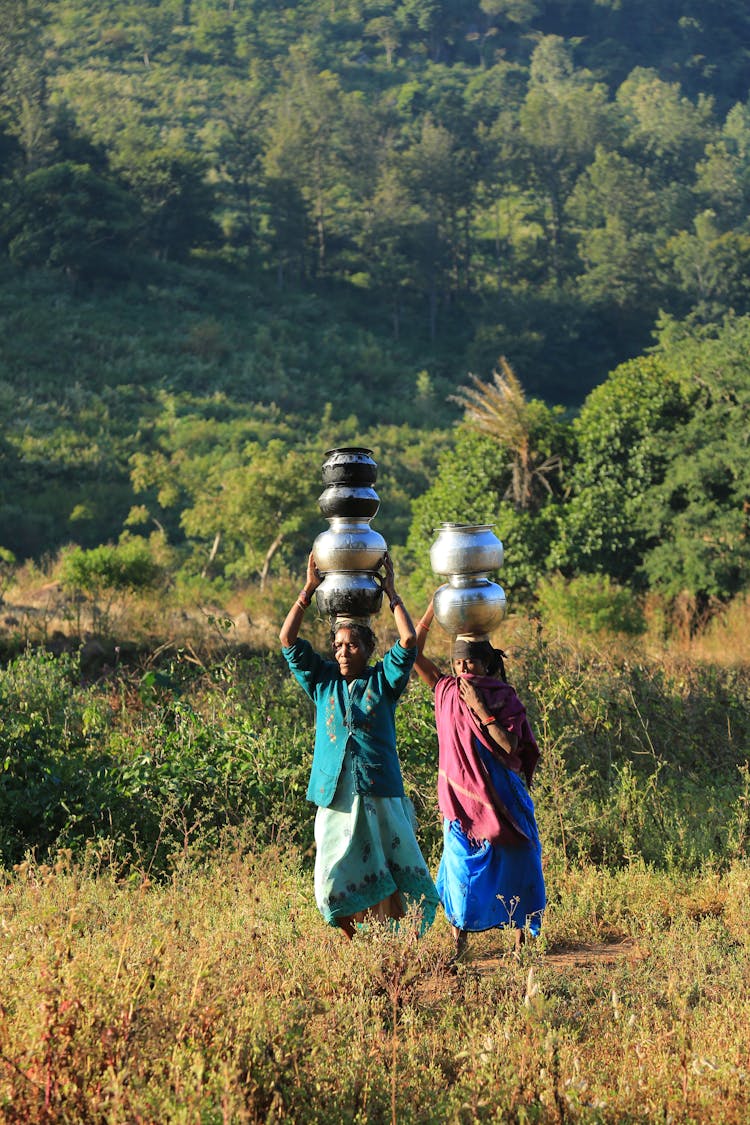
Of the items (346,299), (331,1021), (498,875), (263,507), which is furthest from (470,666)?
(346,299)

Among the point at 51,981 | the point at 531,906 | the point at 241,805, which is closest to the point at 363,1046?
the point at 51,981

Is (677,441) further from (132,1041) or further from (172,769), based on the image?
(132,1041)

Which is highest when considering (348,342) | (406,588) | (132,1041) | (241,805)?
(132,1041)

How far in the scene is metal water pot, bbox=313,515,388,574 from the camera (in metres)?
4.18

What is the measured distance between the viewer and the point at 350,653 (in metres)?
4.23

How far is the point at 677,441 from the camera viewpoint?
1605cm

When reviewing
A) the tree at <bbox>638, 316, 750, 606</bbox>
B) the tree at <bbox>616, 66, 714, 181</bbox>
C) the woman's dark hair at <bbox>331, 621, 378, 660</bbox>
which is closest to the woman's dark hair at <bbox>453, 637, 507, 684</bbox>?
the woman's dark hair at <bbox>331, 621, 378, 660</bbox>

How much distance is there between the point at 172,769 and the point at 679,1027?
3505 mm

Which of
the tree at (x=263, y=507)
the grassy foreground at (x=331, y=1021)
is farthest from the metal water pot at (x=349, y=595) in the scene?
the tree at (x=263, y=507)

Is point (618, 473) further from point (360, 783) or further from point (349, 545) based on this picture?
point (360, 783)

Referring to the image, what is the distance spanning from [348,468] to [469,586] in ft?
2.31

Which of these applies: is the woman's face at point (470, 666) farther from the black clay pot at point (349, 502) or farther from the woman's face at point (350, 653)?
the black clay pot at point (349, 502)

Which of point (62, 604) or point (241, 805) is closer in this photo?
point (241, 805)

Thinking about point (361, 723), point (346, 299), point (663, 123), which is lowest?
point (346, 299)
